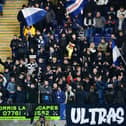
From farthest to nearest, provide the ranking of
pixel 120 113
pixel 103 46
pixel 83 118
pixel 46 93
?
pixel 103 46 < pixel 46 93 < pixel 83 118 < pixel 120 113

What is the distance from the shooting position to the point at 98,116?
942 inches

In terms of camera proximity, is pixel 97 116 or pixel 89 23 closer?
pixel 97 116

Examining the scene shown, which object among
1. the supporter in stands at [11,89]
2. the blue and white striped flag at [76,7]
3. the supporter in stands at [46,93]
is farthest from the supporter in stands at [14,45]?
the supporter in stands at [46,93]

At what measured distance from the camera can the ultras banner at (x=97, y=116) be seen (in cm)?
2386

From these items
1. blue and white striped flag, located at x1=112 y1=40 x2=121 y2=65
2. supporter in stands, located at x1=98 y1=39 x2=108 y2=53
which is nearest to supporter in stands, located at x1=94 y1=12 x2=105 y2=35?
supporter in stands, located at x1=98 y1=39 x2=108 y2=53

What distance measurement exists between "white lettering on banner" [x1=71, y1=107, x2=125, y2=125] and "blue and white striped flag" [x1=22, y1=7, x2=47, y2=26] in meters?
6.69

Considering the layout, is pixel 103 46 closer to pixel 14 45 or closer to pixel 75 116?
pixel 14 45

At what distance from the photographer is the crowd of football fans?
25375 millimetres

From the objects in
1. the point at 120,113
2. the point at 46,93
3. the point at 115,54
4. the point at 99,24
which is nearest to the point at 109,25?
the point at 99,24

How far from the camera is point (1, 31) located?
31469 mm

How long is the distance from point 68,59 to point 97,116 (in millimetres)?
4117

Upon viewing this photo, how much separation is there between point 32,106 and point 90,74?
295cm

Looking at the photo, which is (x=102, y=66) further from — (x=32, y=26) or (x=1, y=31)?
(x=1, y=31)

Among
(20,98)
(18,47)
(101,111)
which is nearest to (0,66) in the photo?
(18,47)
